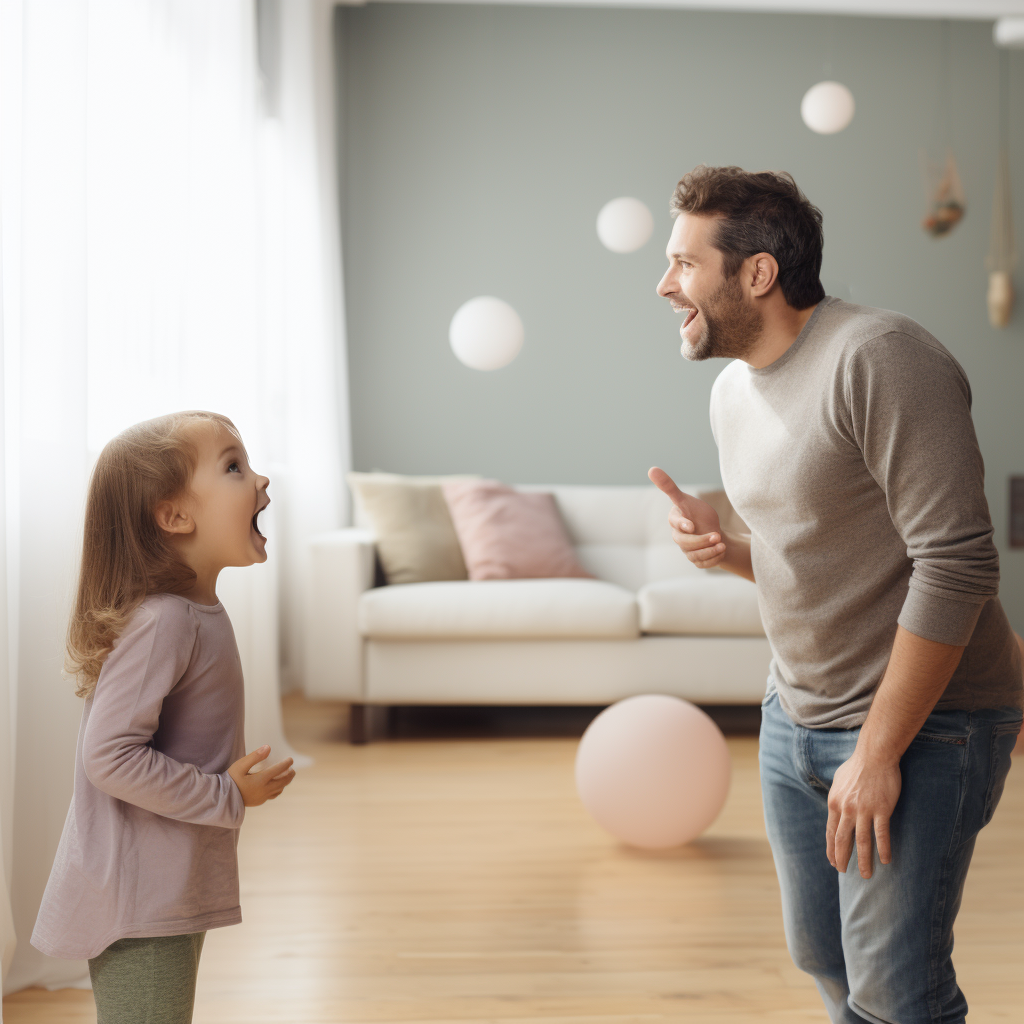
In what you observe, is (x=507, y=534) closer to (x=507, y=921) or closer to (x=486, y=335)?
(x=486, y=335)

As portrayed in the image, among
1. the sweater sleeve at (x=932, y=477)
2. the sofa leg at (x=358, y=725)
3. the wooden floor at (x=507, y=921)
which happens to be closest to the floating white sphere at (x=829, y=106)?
the wooden floor at (x=507, y=921)

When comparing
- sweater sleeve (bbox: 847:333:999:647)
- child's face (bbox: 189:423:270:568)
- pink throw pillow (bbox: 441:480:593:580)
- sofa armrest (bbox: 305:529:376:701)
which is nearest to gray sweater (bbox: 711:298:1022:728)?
sweater sleeve (bbox: 847:333:999:647)

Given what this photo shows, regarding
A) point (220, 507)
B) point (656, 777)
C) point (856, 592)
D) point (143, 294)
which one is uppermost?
point (143, 294)

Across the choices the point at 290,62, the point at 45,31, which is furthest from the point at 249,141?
the point at 45,31

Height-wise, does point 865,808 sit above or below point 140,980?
above

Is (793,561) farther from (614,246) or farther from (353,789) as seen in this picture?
(614,246)

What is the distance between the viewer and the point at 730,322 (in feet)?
3.40

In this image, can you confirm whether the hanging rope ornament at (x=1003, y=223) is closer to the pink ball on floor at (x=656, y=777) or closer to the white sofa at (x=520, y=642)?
the white sofa at (x=520, y=642)

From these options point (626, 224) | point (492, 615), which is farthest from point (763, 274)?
point (626, 224)

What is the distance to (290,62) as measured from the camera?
361 cm

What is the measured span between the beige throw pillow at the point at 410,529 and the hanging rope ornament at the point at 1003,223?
2.74 meters

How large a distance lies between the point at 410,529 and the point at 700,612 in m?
1.04

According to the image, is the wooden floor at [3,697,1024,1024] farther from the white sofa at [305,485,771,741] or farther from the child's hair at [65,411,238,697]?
the child's hair at [65,411,238,697]

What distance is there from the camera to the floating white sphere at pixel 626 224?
372 cm
